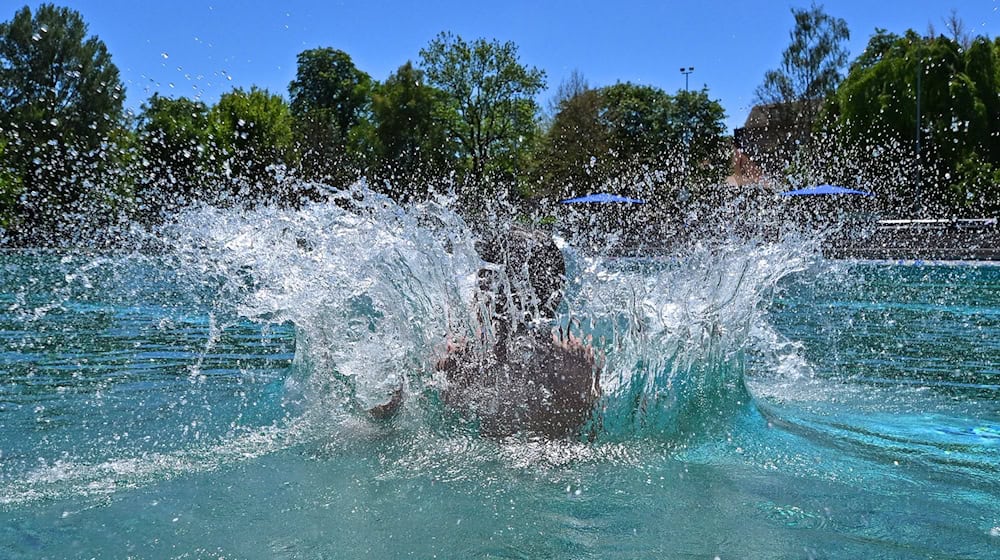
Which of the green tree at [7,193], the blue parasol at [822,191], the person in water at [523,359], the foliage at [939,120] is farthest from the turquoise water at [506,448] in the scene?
the foliage at [939,120]

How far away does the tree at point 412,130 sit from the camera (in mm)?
44750

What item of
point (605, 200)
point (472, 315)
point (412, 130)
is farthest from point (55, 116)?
point (472, 315)

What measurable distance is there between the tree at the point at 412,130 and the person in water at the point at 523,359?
39518 millimetres

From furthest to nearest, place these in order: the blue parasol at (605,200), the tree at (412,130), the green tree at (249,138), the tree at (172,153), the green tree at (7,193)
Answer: the tree at (412,130) → the blue parasol at (605,200) → the green tree at (249,138) → the tree at (172,153) → the green tree at (7,193)

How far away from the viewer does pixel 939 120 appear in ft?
105

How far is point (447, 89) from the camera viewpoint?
45125 mm

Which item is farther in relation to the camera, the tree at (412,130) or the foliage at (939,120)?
the tree at (412,130)

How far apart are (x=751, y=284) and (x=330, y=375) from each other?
2.52 metres

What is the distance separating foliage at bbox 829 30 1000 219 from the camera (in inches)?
1256

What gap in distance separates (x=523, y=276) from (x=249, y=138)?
99.2 feet

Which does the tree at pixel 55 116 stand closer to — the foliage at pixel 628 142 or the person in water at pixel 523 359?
the foliage at pixel 628 142

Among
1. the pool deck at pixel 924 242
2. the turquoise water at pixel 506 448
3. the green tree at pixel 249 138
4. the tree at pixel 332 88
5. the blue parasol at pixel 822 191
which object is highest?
the tree at pixel 332 88

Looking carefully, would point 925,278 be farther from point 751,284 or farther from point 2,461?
point 2,461

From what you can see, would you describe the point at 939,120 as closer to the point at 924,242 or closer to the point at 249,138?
the point at 924,242
